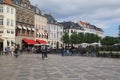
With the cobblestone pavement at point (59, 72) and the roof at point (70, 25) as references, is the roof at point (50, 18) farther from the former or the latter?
the cobblestone pavement at point (59, 72)

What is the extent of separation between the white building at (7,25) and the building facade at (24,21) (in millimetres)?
2507

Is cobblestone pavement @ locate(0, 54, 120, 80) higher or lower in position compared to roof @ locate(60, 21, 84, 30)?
lower

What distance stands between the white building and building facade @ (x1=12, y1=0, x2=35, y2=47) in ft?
8.23

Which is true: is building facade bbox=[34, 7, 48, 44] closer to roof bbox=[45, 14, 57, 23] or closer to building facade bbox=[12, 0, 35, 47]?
building facade bbox=[12, 0, 35, 47]

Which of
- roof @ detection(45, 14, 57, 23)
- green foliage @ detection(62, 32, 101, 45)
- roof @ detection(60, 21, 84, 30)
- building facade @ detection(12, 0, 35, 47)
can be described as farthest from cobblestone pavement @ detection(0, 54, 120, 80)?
roof @ detection(60, 21, 84, 30)

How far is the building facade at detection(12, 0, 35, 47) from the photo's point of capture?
259ft

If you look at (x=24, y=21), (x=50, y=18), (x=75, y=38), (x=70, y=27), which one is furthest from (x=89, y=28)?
(x=24, y=21)

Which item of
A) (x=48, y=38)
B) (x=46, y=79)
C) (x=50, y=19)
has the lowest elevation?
(x=46, y=79)

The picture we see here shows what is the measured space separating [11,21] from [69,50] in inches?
953

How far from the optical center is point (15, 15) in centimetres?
7756

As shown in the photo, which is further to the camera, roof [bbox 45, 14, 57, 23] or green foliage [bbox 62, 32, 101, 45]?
roof [bbox 45, 14, 57, 23]

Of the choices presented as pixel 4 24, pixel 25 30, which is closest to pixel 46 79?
pixel 4 24

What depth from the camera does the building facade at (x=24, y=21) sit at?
259ft

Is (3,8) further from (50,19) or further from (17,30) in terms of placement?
(50,19)
